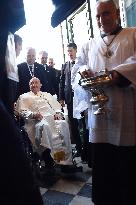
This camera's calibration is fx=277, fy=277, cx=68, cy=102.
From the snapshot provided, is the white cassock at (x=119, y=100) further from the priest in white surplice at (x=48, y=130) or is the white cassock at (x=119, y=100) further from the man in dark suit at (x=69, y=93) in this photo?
the man in dark suit at (x=69, y=93)

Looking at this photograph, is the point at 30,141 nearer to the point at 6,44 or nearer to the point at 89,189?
the point at 89,189

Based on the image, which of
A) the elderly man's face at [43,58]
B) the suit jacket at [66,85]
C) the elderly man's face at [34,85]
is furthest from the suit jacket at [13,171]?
the elderly man's face at [43,58]

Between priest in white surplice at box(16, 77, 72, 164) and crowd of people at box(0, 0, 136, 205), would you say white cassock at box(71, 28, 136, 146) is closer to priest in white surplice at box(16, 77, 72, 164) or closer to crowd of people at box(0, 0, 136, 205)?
crowd of people at box(0, 0, 136, 205)

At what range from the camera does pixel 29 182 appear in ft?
2.92

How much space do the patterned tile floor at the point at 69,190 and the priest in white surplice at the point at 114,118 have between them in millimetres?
526

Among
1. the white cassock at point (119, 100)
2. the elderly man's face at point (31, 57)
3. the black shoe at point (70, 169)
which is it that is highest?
the elderly man's face at point (31, 57)

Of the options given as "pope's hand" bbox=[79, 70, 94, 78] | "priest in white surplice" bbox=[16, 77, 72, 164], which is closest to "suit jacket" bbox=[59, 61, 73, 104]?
"priest in white surplice" bbox=[16, 77, 72, 164]

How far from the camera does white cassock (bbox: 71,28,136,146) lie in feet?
5.77

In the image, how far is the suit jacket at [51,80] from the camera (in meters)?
4.47

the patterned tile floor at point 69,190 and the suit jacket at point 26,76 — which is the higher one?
the suit jacket at point 26,76

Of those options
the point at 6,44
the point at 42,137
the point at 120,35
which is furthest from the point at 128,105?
the point at 42,137

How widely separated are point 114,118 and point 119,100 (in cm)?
12

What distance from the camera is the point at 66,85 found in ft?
13.4

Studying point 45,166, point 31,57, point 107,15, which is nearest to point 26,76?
point 31,57
